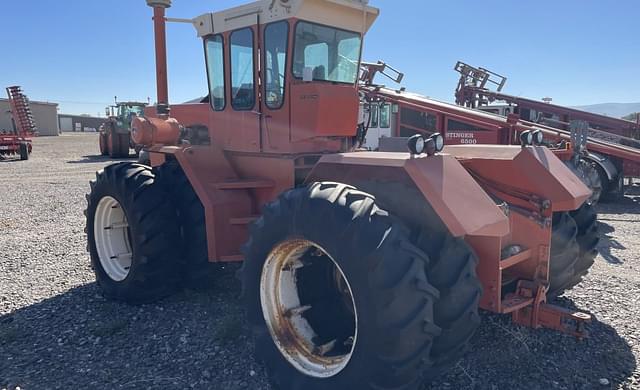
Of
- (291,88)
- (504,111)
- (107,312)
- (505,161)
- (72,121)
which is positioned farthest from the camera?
(72,121)

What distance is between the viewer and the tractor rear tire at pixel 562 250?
13.7ft

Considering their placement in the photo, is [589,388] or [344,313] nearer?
[589,388]

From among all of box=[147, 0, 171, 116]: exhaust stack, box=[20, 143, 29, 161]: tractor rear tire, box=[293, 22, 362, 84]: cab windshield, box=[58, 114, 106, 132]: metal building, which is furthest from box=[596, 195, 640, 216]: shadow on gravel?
box=[58, 114, 106, 132]: metal building

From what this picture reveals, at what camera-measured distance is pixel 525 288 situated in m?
3.67

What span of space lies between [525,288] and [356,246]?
1.59 metres

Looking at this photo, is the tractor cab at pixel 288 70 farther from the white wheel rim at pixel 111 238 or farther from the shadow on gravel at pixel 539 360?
the shadow on gravel at pixel 539 360

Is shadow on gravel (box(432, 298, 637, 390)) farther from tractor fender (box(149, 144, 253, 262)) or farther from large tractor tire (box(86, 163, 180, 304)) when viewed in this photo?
large tractor tire (box(86, 163, 180, 304))

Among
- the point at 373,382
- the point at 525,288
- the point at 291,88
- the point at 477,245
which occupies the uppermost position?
the point at 291,88

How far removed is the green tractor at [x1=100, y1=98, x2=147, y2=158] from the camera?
23.6 meters

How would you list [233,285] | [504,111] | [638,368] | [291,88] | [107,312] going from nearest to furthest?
[638,368], [291,88], [107,312], [233,285], [504,111]

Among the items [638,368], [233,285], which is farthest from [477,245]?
[233,285]

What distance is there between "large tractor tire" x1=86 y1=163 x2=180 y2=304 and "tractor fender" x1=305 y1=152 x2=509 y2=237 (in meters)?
1.97

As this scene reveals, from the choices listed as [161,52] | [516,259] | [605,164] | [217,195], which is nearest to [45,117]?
[161,52]

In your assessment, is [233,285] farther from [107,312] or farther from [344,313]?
[344,313]
